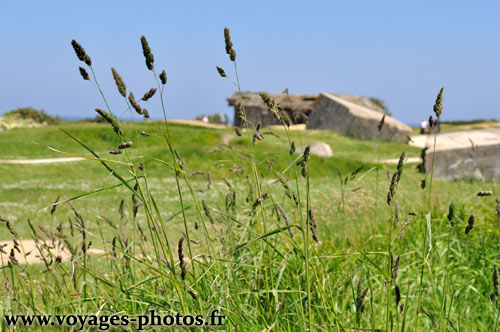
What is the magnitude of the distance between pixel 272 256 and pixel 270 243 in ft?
4.33

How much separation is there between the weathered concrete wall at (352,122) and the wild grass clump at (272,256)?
50.0 feet

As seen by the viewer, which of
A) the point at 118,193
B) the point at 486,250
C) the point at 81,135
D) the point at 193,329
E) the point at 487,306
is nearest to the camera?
the point at 193,329

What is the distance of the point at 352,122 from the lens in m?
23.1

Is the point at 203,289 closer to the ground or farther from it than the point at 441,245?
farther from it

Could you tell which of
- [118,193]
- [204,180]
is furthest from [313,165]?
[118,193]

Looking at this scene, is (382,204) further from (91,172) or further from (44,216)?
(91,172)

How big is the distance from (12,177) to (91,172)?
6.73 ft

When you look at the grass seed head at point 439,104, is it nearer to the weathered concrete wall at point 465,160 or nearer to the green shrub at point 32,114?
the weathered concrete wall at point 465,160

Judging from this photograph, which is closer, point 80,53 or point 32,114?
point 80,53

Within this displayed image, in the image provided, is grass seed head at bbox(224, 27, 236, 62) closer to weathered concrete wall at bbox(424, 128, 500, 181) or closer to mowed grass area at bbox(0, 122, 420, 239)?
mowed grass area at bbox(0, 122, 420, 239)

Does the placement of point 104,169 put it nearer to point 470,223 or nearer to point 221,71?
point 221,71

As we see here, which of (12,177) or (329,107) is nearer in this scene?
(12,177)

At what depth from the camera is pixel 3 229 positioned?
8547mm

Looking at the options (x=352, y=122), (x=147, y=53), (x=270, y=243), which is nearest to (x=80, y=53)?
(x=147, y=53)
